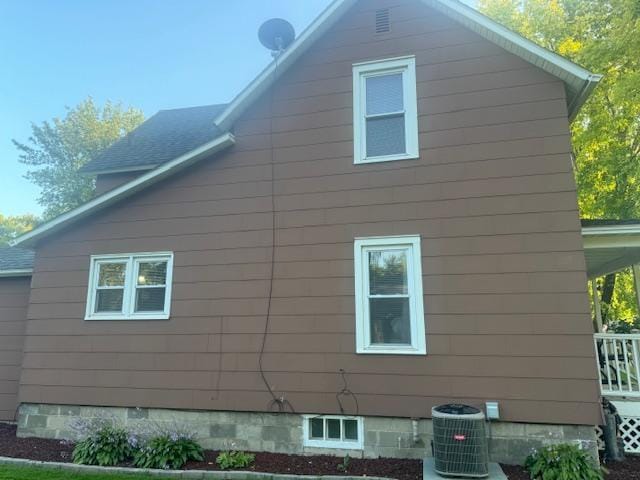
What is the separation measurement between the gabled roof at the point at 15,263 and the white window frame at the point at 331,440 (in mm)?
6323

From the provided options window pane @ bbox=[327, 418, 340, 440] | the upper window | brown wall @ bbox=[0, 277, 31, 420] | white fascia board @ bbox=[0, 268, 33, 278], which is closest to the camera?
window pane @ bbox=[327, 418, 340, 440]

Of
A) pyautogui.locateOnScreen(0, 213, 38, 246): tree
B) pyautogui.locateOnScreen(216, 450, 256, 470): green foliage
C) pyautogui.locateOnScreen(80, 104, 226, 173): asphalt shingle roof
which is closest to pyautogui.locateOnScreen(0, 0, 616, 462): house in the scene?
pyautogui.locateOnScreen(216, 450, 256, 470): green foliage

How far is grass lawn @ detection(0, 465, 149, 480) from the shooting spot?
5.50 m

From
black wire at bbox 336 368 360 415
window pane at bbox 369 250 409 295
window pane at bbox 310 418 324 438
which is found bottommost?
window pane at bbox 310 418 324 438

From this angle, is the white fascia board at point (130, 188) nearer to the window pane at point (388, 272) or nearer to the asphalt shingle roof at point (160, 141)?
the asphalt shingle roof at point (160, 141)

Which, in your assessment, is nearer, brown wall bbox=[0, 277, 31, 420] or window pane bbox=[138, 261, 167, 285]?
window pane bbox=[138, 261, 167, 285]

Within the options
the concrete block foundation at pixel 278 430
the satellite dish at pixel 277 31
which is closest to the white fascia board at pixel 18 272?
the concrete block foundation at pixel 278 430

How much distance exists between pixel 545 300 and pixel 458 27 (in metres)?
4.18

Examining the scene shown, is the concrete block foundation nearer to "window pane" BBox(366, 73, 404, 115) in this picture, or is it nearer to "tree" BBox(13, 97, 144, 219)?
"window pane" BBox(366, 73, 404, 115)

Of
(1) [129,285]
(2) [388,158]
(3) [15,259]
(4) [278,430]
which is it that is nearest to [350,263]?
(2) [388,158]

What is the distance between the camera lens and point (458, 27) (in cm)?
666

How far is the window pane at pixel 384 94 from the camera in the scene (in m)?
6.84

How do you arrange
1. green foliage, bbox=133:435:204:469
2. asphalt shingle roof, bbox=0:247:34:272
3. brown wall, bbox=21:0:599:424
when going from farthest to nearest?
1. asphalt shingle roof, bbox=0:247:34:272
2. green foliage, bbox=133:435:204:469
3. brown wall, bbox=21:0:599:424

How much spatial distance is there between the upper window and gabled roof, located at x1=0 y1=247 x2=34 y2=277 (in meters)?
6.99
